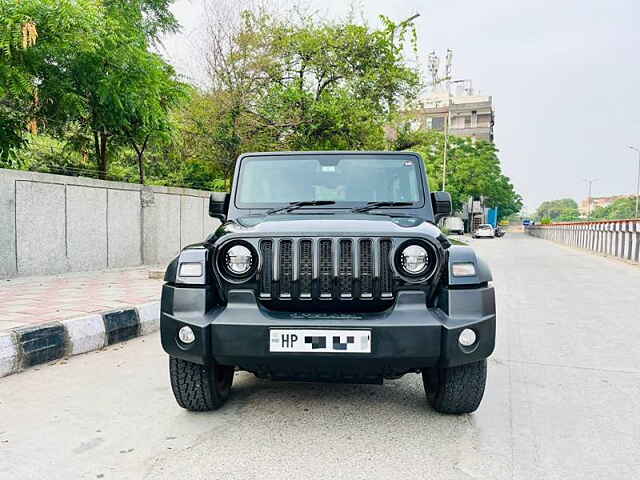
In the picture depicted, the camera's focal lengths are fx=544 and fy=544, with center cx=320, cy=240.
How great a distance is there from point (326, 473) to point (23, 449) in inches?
60.2

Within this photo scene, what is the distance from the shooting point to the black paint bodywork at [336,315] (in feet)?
8.93

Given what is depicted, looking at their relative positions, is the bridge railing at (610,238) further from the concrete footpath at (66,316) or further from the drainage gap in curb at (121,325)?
the drainage gap in curb at (121,325)

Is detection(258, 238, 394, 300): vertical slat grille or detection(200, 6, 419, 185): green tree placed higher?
detection(200, 6, 419, 185): green tree

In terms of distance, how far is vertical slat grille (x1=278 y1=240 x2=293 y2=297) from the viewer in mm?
2869

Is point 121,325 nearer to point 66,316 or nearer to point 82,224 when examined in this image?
point 66,316

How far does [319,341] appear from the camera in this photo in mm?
2730

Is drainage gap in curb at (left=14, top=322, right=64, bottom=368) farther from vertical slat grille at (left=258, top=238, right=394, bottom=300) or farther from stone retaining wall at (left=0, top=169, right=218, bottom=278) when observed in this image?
stone retaining wall at (left=0, top=169, right=218, bottom=278)

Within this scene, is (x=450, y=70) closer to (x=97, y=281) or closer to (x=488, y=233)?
(x=488, y=233)

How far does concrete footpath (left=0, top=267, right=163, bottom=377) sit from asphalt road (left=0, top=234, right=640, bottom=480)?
20cm

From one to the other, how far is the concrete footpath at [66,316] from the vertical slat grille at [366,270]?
9.50ft

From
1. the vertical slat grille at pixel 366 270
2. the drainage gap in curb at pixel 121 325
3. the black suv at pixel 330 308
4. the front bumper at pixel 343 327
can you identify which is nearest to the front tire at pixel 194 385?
the black suv at pixel 330 308

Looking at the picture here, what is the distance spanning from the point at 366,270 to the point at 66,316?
3.49m

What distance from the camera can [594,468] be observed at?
254 centimetres

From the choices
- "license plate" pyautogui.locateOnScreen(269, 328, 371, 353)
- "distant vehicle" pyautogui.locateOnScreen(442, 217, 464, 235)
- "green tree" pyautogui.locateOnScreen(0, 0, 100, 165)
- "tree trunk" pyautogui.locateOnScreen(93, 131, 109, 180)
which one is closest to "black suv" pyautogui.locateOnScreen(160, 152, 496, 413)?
"license plate" pyautogui.locateOnScreen(269, 328, 371, 353)
